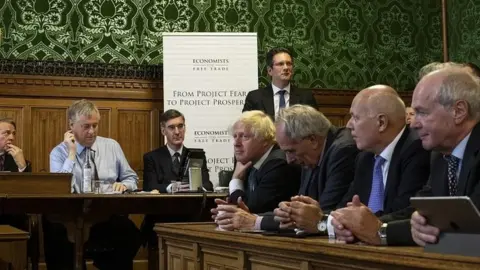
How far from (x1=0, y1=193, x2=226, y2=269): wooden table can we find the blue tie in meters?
2.61

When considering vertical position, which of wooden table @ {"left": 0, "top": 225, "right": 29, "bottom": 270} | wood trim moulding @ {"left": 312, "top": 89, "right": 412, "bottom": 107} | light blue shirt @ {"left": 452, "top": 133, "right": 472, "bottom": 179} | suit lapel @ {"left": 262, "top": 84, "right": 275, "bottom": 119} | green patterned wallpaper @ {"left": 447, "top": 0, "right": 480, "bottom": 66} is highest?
green patterned wallpaper @ {"left": 447, "top": 0, "right": 480, "bottom": 66}

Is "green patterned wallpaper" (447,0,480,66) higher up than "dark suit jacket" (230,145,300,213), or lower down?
higher up

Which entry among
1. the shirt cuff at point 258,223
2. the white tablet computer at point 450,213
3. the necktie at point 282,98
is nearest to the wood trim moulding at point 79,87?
the necktie at point 282,98

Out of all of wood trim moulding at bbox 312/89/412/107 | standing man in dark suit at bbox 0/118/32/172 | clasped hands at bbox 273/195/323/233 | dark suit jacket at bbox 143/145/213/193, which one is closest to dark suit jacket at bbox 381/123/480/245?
clasped hands at bbox 273/195/323/233

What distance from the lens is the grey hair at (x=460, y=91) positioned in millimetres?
2670

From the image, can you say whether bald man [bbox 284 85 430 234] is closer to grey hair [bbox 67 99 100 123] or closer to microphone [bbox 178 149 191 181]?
microphone [bbox 178 149 191 181]

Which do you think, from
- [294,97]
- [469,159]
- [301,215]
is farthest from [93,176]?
[469,159]

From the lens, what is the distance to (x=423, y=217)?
2318 millimetres

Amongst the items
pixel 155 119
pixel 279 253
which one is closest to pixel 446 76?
pixel 279 253

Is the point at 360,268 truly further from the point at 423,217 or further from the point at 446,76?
the point at 446,76

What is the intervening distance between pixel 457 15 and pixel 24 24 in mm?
4470

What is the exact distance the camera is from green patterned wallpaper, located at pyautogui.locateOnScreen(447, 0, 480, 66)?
25.8ft

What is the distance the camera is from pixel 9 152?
21.5 feet

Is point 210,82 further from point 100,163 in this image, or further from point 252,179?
point 252,179
